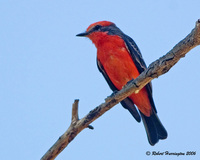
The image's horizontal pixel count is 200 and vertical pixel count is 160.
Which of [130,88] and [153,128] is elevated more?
[153,128]

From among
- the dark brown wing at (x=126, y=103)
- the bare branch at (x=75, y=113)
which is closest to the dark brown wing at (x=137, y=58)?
the dark brown wing at (x=126, y=103)

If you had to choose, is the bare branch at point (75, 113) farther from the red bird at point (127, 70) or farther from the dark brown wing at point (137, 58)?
the dark brown wing at point (137, 58)

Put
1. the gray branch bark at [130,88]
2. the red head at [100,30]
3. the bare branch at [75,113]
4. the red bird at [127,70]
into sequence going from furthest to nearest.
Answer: the red head at [100,30], the red bird at [127,70], the bare branch at [75,113], the gray branch bark at [130,88]

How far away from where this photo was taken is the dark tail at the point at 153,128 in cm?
844

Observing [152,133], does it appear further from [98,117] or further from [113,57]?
[98,117]

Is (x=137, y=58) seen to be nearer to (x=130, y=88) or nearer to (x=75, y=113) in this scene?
(x=130, y=88)

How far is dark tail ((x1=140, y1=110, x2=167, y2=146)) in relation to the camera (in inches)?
332

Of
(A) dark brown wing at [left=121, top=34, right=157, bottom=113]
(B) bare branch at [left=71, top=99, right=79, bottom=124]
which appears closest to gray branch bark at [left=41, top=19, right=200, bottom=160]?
(B) bare branch at [left=71, top=99, right=79, bottom=124]

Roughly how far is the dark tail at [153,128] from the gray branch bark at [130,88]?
2.39 meters

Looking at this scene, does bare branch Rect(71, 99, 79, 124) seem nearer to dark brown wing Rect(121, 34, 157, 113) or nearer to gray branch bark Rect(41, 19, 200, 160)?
gray branch bark Rect(41, 19, 200, 160)

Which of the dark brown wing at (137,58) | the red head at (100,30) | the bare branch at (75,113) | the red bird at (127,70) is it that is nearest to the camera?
the bare branch at (75,113)

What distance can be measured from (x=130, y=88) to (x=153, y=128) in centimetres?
250

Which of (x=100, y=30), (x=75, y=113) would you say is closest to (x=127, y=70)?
(x=100, y=30)

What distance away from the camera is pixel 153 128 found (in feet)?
28.1
